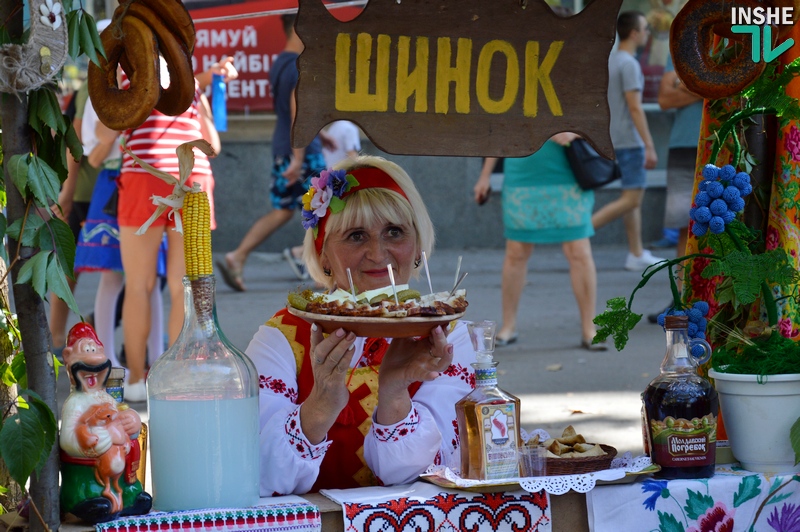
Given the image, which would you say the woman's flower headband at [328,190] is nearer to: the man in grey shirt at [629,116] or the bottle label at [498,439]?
the bottle label at [498,439]

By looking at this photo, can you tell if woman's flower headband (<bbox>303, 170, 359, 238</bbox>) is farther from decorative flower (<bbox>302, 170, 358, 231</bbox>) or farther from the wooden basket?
the wooden basket

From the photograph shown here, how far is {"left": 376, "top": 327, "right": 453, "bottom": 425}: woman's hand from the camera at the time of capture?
201cm

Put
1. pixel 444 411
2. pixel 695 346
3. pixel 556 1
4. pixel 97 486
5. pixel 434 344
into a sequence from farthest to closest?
pixel 556 1
pixel 444 411
pixel 695 346
pixel 434 344
pixel 97 486

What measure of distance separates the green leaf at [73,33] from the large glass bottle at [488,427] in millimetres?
883

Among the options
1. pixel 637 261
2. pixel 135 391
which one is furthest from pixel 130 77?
pixel 637 261

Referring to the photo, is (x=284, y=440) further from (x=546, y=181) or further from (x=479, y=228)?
(x=479, y=228)

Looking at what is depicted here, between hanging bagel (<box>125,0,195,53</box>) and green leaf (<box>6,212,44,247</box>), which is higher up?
hanging bagel (<box>125,0,195,53</box>)

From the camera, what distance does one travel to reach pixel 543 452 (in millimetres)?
2014

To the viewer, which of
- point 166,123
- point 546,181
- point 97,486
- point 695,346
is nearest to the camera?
point 97,486

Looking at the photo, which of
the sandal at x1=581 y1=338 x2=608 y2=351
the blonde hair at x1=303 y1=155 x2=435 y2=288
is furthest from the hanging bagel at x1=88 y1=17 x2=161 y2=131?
the sandal at x1=581 y1=338 x2=608 y2=351

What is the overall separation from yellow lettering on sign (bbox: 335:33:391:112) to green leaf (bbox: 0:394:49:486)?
0.84 m

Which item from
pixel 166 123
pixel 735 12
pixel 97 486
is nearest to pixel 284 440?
pixel 97 486

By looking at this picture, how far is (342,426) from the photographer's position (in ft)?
7.70

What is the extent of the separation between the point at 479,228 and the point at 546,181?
4.61 metres
